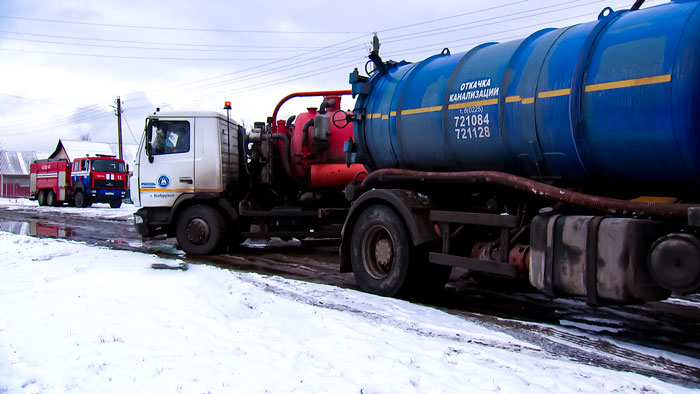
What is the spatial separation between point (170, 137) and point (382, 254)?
598 centimetres

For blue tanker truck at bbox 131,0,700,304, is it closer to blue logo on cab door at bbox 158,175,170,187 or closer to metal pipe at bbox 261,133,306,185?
metal pipe at bbox 261,133,306,185

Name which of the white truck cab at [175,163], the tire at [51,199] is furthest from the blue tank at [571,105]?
the tire at [51,199]

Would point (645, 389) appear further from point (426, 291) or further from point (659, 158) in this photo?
point (426, 291)

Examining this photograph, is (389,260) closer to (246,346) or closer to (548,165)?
(548,165)

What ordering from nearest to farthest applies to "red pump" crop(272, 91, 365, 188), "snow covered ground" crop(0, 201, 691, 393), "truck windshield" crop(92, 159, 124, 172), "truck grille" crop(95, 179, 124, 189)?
"snow covered ground" crop(0, 201, 691, 393), "red pump" crop(272, 91, 365, 188), "truck windshield" crop(92, 159, 124, 172), "truck grille" crop(95, 179, 124, 189)

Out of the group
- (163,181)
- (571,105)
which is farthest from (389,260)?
(163,181)

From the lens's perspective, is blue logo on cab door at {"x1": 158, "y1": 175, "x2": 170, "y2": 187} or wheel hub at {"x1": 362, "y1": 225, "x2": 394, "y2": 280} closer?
wheel hub at {"x1": 362, "y1": 225, "x2": 394, "y2": 280}

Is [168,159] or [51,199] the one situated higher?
[168,159]

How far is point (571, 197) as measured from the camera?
5.29 m

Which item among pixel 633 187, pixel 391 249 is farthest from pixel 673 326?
pixel 391 249

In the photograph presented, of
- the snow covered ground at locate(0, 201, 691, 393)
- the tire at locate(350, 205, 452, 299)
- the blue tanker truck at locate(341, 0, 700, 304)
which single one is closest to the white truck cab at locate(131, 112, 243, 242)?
the snow covered ground at locate(0, 201, 691, 393)

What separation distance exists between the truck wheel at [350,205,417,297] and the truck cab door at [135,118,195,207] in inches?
195

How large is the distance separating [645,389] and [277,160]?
9010 millimetres

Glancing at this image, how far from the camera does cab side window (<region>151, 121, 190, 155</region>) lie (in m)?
11.2
